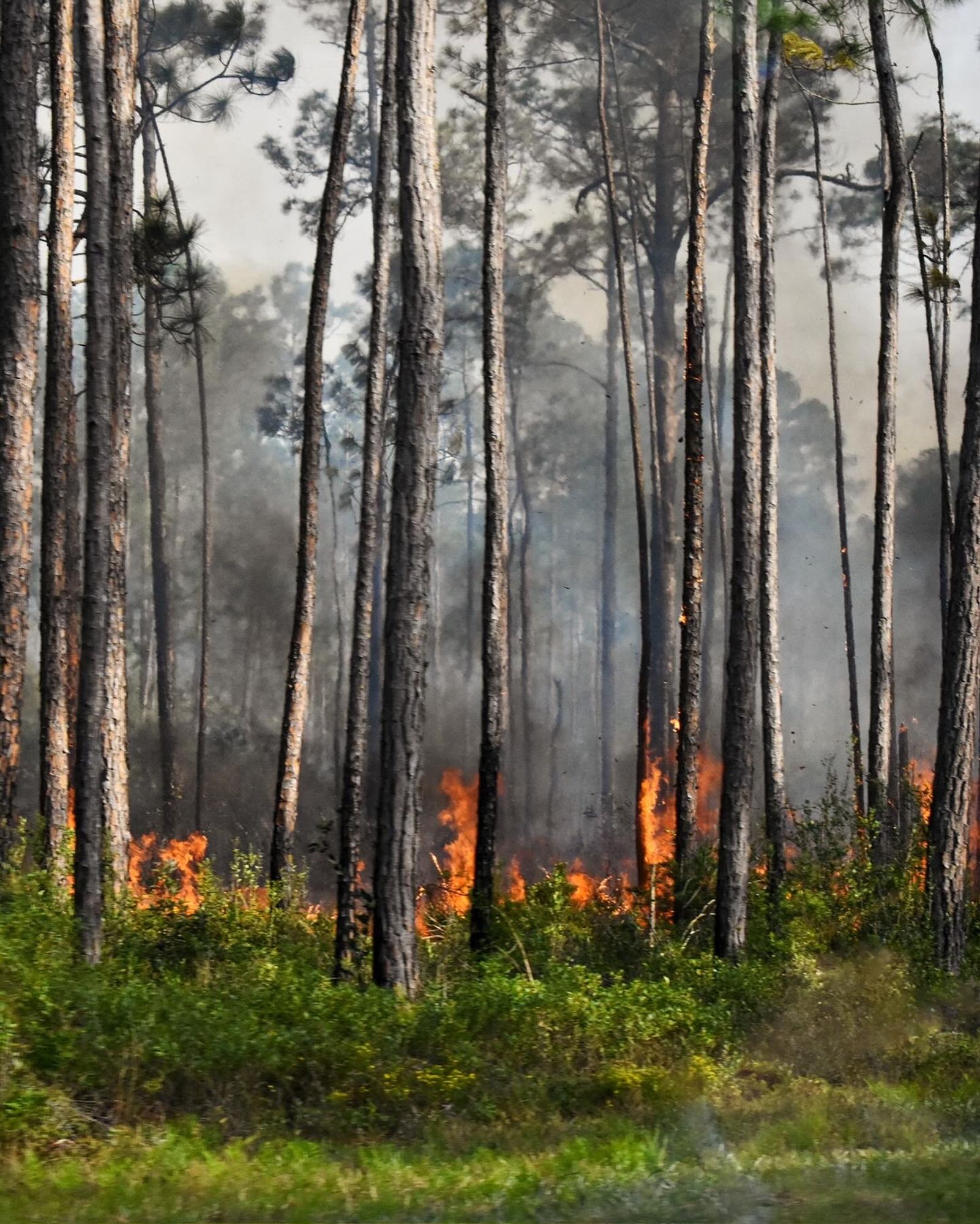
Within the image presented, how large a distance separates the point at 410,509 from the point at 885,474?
10.5 meters

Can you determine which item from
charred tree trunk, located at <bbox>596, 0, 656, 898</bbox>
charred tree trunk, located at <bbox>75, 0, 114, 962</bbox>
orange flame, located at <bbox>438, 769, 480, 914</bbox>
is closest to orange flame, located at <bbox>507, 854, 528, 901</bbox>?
orange flame, located at <bbox>438, 769, 480, 914</bbox>

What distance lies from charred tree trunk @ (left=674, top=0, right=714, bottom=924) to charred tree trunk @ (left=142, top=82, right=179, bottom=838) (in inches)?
444

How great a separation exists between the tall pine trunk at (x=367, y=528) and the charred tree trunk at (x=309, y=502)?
526mm

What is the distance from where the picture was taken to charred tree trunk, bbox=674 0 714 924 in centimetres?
1625

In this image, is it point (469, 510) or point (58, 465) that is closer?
point (58, 465)

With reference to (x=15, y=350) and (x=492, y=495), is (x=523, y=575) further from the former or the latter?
(x=15, y=350)

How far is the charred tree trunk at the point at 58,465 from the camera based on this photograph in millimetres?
14070

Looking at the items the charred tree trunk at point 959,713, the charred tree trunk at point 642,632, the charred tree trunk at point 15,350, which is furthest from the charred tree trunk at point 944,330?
the charred tree trunk at point 15,350

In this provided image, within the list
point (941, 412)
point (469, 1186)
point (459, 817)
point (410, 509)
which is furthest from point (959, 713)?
point (459, 817)

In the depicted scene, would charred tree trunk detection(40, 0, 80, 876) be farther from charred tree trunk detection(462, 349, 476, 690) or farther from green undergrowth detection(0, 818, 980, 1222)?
charred tree trunk detection(462, 349, 476, 690)

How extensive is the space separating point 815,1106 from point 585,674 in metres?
41.0

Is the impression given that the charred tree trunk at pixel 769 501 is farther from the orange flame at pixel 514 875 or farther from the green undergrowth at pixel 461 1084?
the orange flame at pixel 514 875

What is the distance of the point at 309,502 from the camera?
18000 millimetres

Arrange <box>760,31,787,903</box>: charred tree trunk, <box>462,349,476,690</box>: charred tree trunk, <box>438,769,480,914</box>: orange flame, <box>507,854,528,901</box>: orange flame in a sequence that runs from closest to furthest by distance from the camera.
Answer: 1. <box>760,31,787,903</box>: charred tree trunk
2. <box>507,854,528,901</box>: orange flame
3. <box>438,769,480,914</box>: orange flame
4. <box>462,349,476,690</box>: charred tree trunk
